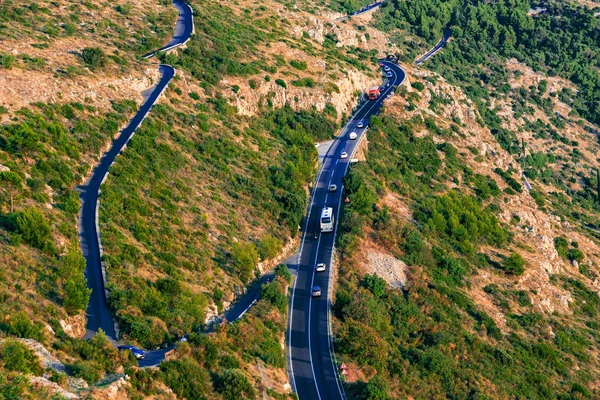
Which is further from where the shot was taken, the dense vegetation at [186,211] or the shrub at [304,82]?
the shrub at [304,82]

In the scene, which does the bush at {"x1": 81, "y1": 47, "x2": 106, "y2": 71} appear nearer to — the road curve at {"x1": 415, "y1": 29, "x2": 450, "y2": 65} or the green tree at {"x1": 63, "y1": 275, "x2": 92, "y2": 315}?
the green tree at {"x1": 63, "y1": 275, "x2": 92, "y2": 315}

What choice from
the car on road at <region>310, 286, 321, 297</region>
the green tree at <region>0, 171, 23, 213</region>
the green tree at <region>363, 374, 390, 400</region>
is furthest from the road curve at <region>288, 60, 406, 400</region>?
the green tree at <region>0, 171, 23, 213</region>

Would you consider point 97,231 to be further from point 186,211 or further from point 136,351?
point 136,351

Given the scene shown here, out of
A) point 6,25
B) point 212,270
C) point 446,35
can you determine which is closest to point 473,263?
point 212,270

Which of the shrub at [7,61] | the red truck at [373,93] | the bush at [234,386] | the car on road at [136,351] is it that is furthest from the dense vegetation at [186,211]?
the red truck at [373,93]

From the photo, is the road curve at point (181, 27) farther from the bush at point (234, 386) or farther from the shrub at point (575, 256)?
the bush at point (234, 386)

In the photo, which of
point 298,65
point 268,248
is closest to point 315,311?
point 268,248
